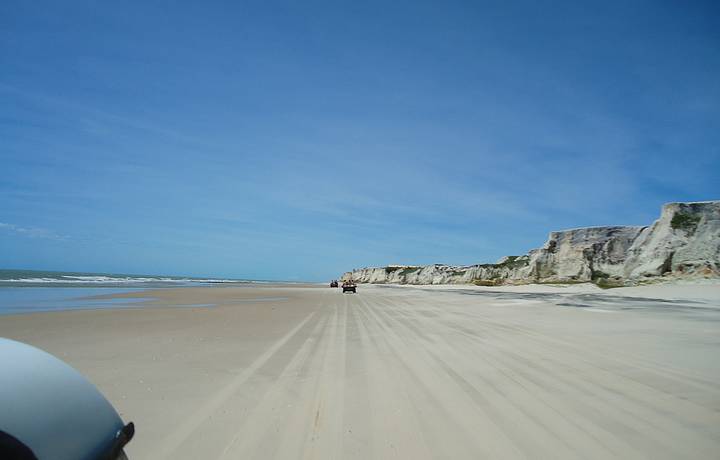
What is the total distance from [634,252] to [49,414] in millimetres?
55958

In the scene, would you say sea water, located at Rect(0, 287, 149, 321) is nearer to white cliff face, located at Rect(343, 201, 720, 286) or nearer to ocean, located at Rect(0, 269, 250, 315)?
ocean, located at Rect(0, 269, 250, 315)

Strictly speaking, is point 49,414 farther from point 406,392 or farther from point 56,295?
point 56,295

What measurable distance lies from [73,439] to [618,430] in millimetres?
4961

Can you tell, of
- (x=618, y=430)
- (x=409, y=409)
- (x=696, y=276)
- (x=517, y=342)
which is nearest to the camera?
(x=618, y=430)

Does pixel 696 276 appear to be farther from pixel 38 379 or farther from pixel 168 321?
pixel 38 379

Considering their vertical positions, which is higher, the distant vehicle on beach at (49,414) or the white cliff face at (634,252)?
the white cliff face at (634,252)

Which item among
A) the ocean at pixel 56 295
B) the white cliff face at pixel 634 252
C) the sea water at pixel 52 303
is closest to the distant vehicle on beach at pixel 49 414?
Result: the sea water at pixel 52 303

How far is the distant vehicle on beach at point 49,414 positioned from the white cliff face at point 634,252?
44.8 meters

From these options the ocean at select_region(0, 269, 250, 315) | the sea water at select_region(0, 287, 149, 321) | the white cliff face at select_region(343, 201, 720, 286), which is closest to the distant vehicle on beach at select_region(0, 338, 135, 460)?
the sea water at select_region(0, 287, 149, 321)

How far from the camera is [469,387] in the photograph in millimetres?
5723

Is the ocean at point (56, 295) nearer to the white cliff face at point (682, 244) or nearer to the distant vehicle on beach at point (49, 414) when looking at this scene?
the distant vehicle on beach at point (49, 414)

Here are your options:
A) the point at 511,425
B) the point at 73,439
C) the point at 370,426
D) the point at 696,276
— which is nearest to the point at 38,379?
the point at 73,439

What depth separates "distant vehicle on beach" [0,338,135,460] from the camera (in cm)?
160

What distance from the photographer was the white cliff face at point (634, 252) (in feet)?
120
